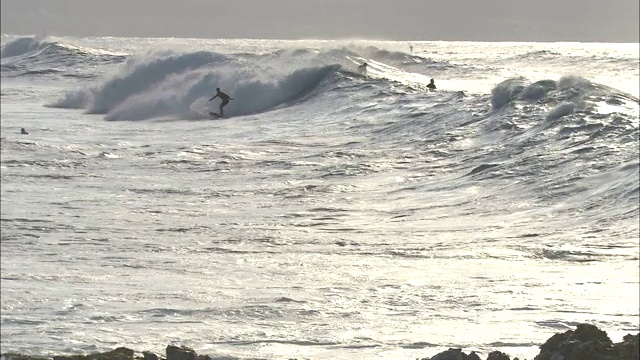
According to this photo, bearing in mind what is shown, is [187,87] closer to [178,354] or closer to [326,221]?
[326,221]

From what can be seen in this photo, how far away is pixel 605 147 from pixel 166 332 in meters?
12.9

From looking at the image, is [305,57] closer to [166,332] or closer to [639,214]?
[639,214]

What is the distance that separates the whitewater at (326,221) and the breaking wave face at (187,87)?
0.21m

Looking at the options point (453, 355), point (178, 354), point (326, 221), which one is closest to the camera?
point (453, 355)

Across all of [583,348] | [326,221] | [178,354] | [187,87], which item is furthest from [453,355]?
[187,87]

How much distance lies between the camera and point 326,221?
15.9 metres

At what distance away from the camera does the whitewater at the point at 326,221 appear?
943 centimetres

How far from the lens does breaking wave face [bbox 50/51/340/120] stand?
34250mm

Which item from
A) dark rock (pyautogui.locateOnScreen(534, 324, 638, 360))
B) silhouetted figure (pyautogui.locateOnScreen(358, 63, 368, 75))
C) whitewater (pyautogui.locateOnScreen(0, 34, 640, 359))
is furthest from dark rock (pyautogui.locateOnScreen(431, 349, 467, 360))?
silhouetted figure (pyautogui.locateOnScreen(358, 63, 368, 75))

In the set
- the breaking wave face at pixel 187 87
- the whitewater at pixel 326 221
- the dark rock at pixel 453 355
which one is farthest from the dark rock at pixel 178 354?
the breaking wave face at pixel 187 87

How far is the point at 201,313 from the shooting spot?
9.90 m

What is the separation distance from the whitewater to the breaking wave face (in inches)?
8.4

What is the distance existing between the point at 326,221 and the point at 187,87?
22.8 metres

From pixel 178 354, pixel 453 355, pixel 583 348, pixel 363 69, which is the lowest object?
pixel 178 354
